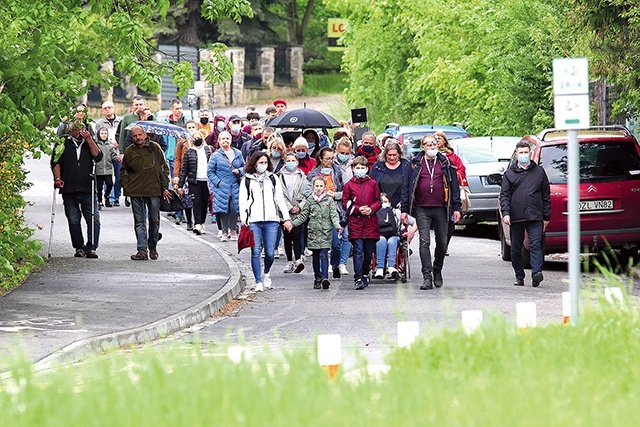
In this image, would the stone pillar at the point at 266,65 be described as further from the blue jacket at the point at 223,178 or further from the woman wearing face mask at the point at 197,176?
the blue jacket at the point at 223,178

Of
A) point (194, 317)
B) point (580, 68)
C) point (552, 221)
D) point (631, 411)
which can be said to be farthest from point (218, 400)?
point (552, 221)

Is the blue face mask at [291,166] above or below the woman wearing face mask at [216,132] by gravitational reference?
below

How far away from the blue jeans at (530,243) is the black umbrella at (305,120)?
6.75 m

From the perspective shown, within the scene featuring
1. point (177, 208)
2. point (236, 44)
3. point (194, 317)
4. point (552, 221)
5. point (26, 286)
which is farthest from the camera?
point (236, 44)

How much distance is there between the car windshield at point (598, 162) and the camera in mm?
20500

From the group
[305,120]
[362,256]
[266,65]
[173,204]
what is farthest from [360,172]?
[266,65]

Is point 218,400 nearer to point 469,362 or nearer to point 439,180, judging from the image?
point 469,362

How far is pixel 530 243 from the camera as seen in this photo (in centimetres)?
1897

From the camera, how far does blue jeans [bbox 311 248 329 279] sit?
18.6 meters

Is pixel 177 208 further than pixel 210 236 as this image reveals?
No

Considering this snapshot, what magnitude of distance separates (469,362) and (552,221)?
11105 mm

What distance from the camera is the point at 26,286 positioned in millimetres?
17516

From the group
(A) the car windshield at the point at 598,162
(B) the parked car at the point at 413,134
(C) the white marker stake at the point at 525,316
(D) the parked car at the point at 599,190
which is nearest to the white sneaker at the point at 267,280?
(D) the parked car at the point at 599,190

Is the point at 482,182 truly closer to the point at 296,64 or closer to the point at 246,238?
Answer: the point at 246,238
